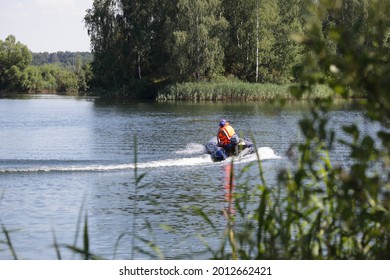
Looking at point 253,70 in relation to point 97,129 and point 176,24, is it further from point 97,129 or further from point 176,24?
point 97,129

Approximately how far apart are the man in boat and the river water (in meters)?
0.64

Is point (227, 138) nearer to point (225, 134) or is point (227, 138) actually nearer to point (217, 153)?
point (225, 134)

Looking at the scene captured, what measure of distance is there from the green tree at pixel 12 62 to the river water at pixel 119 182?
7395 centimetres

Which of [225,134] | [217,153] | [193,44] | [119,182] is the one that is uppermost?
[193,44]

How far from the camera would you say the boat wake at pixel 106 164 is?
1972 cm

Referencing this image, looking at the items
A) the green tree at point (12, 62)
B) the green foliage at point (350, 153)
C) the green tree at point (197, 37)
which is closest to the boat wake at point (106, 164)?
the green foliage at point (350, 153)

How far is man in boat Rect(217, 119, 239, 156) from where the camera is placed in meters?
21.3

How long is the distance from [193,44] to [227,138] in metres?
35.9

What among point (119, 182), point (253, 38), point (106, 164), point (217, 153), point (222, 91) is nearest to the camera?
point (119, 182)

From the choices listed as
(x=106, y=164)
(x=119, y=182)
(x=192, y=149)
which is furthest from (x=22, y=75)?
(x=119, y=182)

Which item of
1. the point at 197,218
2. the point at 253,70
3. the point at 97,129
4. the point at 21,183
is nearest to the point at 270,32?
the point at 253,70

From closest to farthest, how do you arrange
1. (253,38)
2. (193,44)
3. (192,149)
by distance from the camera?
1. (192,149)
2. (193,44)
3. (253,38)

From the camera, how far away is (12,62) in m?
114

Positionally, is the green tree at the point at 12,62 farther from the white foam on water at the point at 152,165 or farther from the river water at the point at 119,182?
Answer: the white foam on water at the point at 152,165
